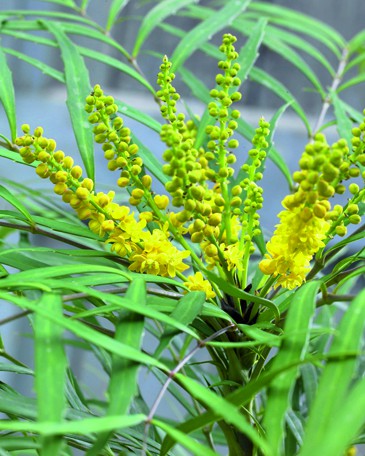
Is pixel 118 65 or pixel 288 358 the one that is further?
pixel 118 65

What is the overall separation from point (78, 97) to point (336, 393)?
296 mm

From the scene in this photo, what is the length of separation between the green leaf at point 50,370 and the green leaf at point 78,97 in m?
0.16

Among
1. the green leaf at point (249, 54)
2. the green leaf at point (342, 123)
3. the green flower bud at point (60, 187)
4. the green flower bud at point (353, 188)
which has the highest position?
the green leaf at point (249, 54)

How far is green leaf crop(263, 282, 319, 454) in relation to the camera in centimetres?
23

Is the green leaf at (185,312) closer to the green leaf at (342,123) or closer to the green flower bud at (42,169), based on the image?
the green flower bud at (42,169)

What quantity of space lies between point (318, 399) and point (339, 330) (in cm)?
3

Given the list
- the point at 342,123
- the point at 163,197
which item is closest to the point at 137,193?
the point at 163,197

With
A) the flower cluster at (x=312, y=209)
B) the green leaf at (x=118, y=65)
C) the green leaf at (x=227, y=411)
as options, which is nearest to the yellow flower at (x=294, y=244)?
the flower cluster at (x=312, y=209)

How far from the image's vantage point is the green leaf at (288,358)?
234 mm

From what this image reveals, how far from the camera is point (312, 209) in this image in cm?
31

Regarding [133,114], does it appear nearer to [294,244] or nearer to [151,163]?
[151,163]

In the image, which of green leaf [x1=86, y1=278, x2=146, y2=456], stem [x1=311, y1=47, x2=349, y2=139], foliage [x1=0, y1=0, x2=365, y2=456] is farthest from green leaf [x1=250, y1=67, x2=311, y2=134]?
green leaf [x1=86, y1=278, x2=146, y2=456]

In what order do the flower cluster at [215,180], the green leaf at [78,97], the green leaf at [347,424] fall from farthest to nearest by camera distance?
the green leaf at [78,97] < the flower cluster at [215,180] < the green leaf at [347,424]

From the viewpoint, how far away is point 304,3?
122 cm
